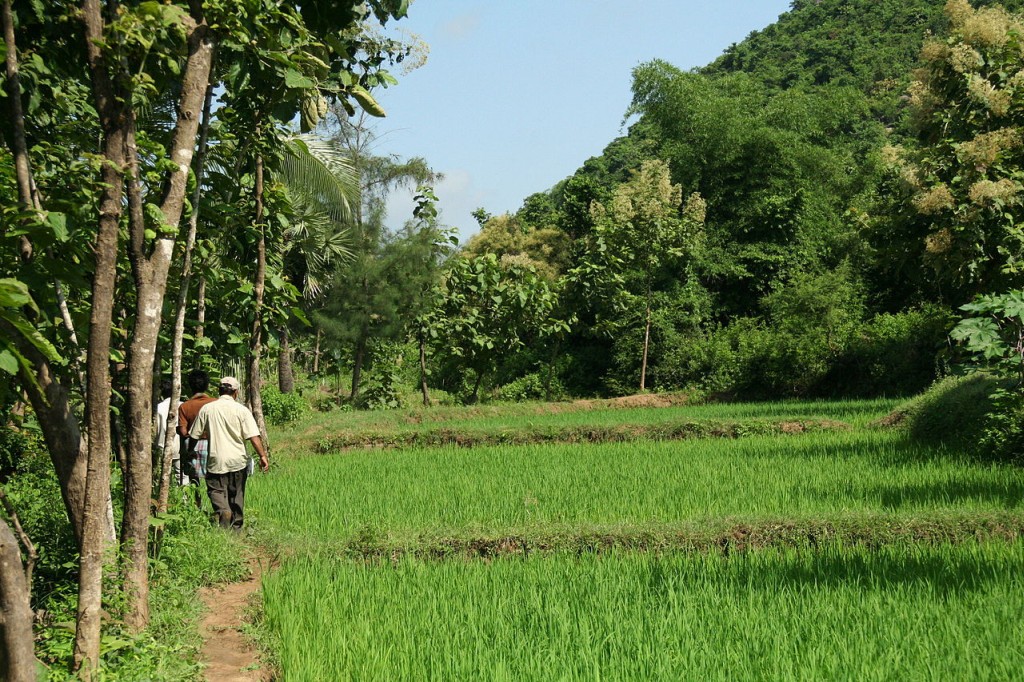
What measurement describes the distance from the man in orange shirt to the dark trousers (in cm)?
12

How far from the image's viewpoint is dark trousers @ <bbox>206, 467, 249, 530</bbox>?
7016 mm

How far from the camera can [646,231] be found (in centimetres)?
2241

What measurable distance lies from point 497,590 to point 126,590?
199cm

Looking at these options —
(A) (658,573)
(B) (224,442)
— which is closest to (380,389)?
(B) (224,442)

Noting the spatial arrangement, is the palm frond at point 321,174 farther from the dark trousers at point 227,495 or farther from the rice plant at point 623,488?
the dark trousers at point 227,495

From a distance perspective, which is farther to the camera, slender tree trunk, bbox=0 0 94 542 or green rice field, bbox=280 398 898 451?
green rice field, bbox=280 398 898 451

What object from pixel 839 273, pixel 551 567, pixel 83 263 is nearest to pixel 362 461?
pixel 551 567

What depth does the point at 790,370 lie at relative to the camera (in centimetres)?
2020

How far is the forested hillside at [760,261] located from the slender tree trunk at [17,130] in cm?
1198

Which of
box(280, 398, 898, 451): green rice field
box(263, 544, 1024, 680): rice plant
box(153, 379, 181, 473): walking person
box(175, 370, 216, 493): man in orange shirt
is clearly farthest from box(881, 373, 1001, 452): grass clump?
box(153, 379, 181, 473): walking person

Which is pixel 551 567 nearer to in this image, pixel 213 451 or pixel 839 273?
pixel 213 451

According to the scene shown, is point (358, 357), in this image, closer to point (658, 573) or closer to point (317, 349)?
point (317, 349)

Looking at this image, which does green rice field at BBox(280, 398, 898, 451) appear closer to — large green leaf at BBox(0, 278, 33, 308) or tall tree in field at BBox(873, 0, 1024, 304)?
tall tree in field at BBox(873, 0, 1024, 304)

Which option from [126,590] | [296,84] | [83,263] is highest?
[296,84]
